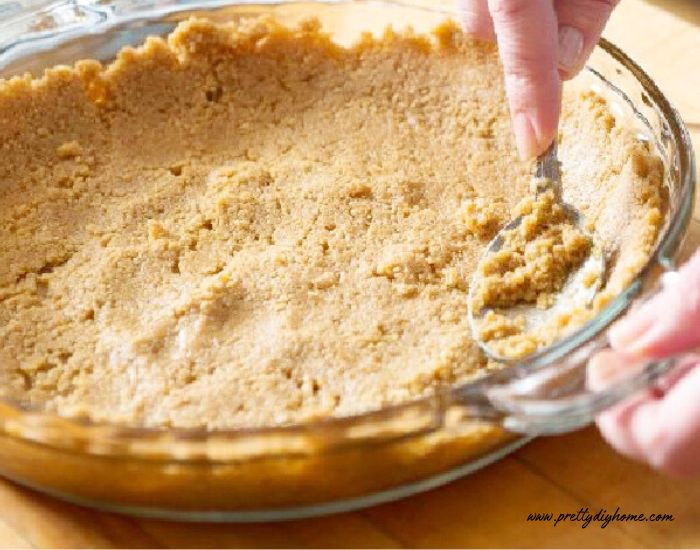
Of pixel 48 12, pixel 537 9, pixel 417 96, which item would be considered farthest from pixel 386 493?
pixel 48 12

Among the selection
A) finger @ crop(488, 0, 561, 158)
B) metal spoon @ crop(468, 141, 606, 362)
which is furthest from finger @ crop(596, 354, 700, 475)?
finger @ crop(488, 0, 561, 158)

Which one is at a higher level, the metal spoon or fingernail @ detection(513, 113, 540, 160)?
fingernail @ detection(513, 113, 540, 160)

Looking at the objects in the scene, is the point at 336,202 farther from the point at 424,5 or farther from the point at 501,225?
the point at 424,5

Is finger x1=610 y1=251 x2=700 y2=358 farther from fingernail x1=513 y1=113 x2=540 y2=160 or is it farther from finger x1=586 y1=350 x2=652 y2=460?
fingernail x1=513 y1=113 x2=540 y2=160

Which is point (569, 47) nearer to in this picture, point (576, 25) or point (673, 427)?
point (576, 25)

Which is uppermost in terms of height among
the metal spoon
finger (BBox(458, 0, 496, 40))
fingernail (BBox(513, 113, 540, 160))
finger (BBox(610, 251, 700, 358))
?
finger (BBox(458, 0, 496, 40))

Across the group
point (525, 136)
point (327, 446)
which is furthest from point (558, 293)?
point (327, 446)
